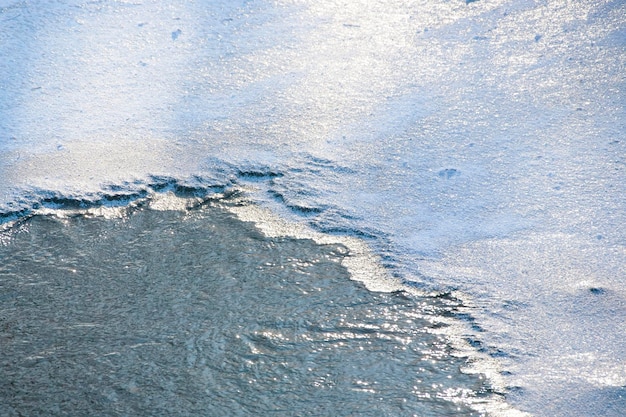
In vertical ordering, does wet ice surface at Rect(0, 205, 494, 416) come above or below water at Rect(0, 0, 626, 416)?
below

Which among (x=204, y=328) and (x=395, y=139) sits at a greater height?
(x=395, y=139)

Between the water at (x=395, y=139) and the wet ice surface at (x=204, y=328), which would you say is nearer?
the wet ice surface at (x=204, y=328)

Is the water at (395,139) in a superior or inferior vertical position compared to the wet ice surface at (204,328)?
superior

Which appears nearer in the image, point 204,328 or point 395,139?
point 204,328

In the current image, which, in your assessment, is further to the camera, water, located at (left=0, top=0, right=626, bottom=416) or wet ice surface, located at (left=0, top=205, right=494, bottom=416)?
water, located at (left=0, top=0, right=626, bottom=416)

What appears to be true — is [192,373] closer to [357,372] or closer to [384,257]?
[357,372]
